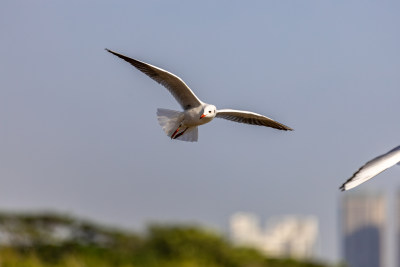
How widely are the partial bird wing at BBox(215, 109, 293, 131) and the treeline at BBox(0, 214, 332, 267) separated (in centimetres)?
5416

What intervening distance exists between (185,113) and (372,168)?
2.40 meters

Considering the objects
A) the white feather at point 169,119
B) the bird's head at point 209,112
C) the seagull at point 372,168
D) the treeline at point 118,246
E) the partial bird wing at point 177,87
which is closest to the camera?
the seagull at point 372,168

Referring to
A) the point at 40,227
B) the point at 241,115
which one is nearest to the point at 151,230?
the point at 40,227

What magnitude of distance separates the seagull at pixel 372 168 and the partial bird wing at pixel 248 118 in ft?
6.04

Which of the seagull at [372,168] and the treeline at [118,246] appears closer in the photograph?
the seagull at [372,168]

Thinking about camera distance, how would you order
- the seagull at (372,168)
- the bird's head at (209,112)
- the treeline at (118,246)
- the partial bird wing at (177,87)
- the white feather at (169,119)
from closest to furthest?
the seagull at (372,168), the bird's head at (209,112), the white feather at (169,119), the partial bird wing at (177,87), the treeline at (118,246)

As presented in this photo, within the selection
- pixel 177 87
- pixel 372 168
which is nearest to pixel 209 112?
pixel 177 87

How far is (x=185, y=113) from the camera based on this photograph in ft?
28.6

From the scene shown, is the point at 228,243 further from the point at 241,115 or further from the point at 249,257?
the point at 241,115

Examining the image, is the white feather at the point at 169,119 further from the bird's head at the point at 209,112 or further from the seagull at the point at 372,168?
the seagull at the point at 372,168

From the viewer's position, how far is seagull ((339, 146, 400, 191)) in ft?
21.6

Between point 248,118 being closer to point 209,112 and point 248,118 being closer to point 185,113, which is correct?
point 185,113

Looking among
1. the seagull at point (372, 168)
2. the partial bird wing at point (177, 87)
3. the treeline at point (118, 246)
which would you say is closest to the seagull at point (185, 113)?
the partial bird wing at point (177, 87)

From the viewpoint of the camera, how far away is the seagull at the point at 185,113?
8.39 metres
